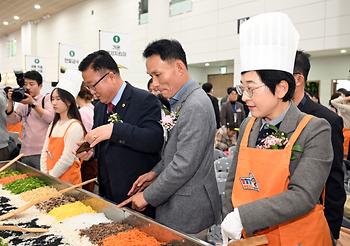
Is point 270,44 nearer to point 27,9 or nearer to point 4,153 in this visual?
point 4,153

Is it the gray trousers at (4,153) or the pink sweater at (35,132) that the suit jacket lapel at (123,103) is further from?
the gray trousers at (4,153)

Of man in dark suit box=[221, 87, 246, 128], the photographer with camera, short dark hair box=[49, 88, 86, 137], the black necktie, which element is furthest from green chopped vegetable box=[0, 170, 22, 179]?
man in dark suit box=[221, 87, 246, 128]

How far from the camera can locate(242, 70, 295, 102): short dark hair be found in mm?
1263

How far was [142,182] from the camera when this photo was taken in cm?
183

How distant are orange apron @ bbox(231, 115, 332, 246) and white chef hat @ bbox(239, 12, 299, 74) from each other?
0.23 meters

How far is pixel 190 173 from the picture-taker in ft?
5.36

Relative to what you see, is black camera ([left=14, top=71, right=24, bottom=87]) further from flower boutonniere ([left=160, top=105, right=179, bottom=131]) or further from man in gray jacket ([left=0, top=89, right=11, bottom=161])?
flower boutonniere ([left=160, top=105, right=179, bottom=131])

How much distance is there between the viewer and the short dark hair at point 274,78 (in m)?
1.26

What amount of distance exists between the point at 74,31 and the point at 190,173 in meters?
14.6

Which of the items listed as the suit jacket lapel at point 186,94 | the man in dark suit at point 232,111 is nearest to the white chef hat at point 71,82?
the suit jacket lapel at point 186,94

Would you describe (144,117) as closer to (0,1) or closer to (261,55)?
(261,55)

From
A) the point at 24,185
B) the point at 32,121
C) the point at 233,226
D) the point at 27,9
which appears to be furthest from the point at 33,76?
the point at 27,9

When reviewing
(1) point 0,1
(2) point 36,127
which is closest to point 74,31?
(1) point 0,1

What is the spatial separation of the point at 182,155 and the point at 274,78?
577mm
